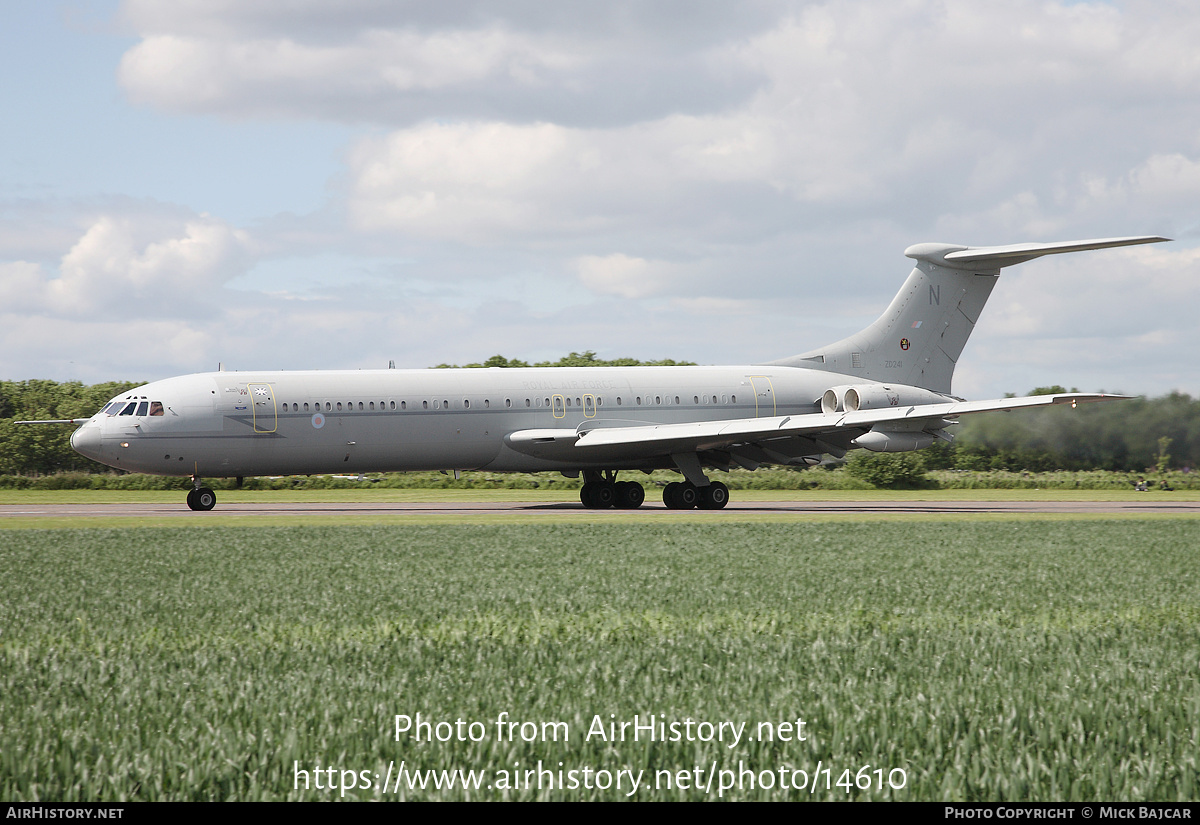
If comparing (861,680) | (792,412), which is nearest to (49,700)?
(861,680)

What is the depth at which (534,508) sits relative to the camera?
3119cm

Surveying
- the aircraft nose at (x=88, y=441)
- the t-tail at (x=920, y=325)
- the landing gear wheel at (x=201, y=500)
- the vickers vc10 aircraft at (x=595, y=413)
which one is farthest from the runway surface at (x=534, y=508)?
the t-tail at (x=920, y=325)

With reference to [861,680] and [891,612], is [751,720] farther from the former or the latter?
[891,612]

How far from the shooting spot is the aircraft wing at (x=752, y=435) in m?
29.2

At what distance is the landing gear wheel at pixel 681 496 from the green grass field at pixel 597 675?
53.4ft

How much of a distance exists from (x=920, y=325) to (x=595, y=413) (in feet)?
38.0

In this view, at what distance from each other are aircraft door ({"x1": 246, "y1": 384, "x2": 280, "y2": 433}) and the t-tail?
15778 mm

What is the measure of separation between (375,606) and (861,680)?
206 inches

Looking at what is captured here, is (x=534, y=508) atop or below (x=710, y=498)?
below

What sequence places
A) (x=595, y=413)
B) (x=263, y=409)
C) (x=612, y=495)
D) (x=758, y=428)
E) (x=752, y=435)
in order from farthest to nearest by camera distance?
(x=612, y=495) → (x=595, y=413) → (x=752, y=435) → (x=758, y=428) → (x=263, y=409)

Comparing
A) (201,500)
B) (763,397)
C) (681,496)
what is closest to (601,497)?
(681,496)

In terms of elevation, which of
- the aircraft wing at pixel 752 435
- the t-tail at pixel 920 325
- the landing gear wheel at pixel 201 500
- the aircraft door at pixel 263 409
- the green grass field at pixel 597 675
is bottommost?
the green grass field at pixel 597 675

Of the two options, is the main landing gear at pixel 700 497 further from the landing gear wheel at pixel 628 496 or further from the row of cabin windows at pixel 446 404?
the row of cabin windows at pixel 446 404

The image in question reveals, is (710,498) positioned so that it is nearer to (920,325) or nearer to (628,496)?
(628,496)
